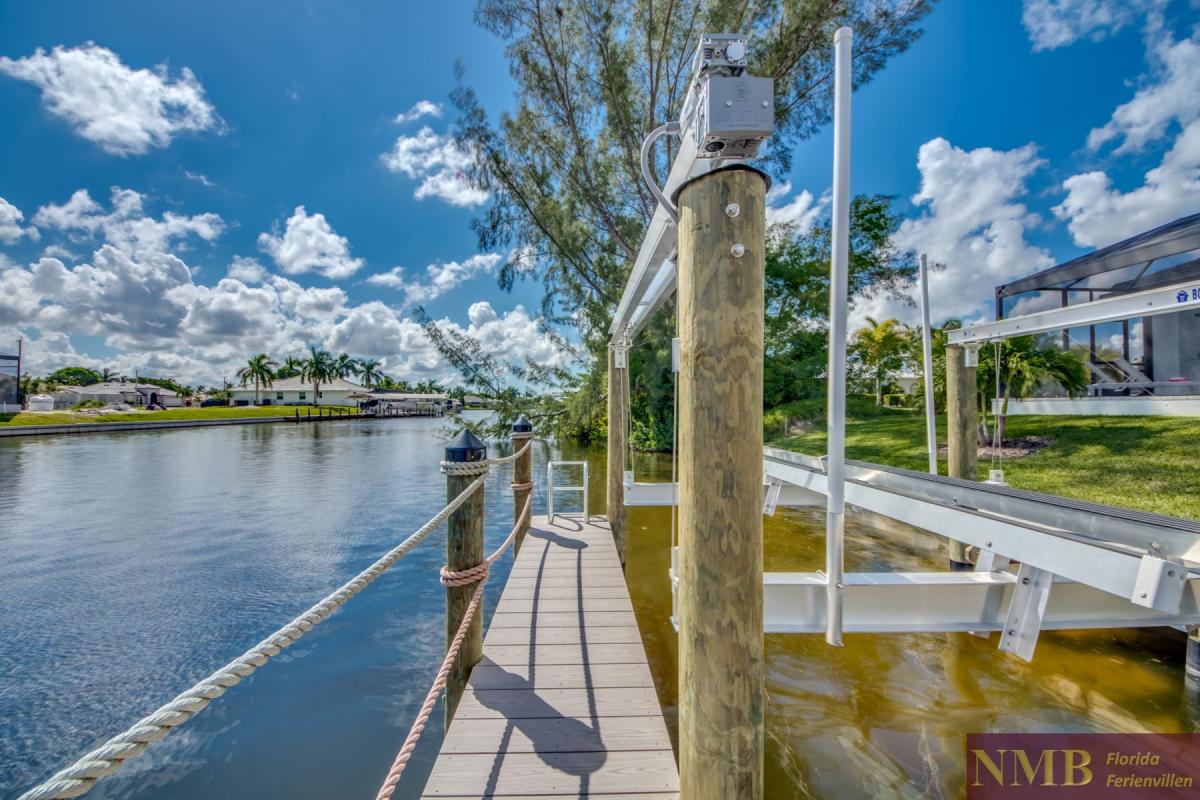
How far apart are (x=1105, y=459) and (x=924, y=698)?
18.0 ft

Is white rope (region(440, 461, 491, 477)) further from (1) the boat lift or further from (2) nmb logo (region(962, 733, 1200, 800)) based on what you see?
(2) nmb logo (region(962, 733, 1200, 800))

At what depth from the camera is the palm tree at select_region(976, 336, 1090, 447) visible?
7387mm

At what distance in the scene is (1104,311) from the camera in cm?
306

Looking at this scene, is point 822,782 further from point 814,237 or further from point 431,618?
point 814,237

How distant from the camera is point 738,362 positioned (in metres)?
1.30

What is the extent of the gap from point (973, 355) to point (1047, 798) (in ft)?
10.5

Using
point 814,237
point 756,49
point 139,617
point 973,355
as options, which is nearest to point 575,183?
point 756,49

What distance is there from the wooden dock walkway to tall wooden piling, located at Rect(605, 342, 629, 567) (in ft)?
4.26

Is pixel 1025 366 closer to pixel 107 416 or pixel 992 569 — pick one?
pixel 992 569

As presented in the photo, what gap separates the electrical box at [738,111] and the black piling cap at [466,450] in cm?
157

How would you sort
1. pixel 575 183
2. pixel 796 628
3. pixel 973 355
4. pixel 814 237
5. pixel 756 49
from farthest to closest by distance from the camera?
pixel 814 237 → pixel 575 183 → pixel 756 49 → pixel 973 355 → pixel 796 628

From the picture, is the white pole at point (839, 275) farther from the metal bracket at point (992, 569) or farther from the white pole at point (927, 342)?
the white pole at point (927, 342)

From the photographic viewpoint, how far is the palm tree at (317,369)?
56.8 metres

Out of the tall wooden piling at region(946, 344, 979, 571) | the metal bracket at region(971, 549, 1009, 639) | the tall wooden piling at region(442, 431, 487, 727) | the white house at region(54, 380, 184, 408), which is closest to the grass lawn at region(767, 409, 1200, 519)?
the tall wooden piling at region(946, 344, 979, 571)
